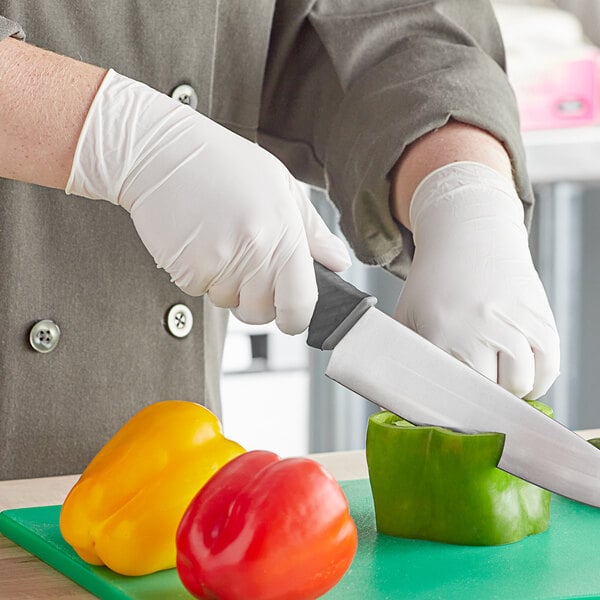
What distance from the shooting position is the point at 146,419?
915 millimetres

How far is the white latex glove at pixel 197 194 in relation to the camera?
0.97 meters

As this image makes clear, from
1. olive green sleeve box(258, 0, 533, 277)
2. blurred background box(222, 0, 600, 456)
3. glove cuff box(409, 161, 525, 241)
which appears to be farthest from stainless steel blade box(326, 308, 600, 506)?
blurred background box(222, 0, 600, 456)

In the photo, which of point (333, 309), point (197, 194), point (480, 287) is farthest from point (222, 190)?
point (480, 287)

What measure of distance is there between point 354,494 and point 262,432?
77.8 inches

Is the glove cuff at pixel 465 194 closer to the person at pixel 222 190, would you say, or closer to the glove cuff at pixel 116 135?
the person at pixel 222 190

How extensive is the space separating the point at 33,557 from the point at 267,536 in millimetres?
273

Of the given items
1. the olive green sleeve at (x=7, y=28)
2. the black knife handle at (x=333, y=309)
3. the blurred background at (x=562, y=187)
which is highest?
the olive green sleeve at (x=7, y=28)

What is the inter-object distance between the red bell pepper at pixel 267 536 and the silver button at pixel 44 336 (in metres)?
0.47

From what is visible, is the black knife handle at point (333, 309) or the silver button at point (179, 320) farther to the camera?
the silver button at point (179, 320)

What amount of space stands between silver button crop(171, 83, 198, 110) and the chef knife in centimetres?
43

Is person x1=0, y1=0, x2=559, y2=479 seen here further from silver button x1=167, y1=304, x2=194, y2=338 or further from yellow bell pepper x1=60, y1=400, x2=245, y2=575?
yellow bell pepper x1=60, y1=400, x2=245, y2=575

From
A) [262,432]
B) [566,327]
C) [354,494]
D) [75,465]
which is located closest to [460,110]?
[354,494]

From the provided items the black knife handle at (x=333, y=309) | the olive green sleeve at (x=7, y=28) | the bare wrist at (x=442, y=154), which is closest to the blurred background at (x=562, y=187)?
the bare wrist at (x=442, y=154)

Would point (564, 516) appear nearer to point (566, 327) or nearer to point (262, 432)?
point (566, 327)
